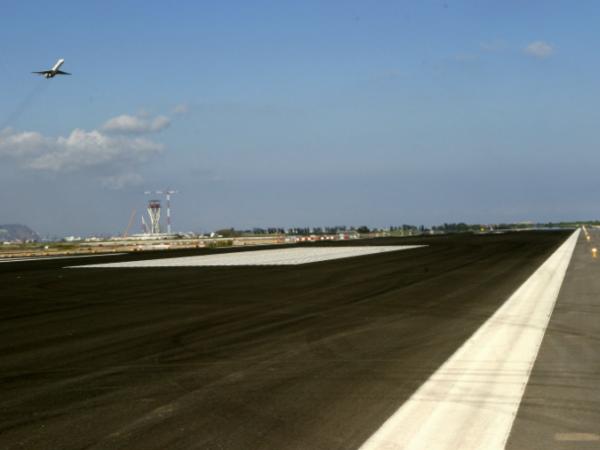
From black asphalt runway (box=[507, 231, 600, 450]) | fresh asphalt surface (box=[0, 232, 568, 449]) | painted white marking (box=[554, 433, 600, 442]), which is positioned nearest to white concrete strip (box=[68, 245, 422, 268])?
fresh asphalt surface (box=[0, 232, 568, 449])

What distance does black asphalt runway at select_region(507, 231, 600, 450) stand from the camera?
520 centimetres

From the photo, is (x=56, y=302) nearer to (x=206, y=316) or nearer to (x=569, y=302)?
(x=206, y=316)

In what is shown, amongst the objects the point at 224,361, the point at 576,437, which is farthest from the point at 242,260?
the point at 576,437

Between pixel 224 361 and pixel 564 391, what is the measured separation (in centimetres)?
405

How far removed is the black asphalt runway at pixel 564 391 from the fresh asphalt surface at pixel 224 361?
0.12m

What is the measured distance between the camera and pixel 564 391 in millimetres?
6691

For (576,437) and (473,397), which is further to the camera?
(473,397)

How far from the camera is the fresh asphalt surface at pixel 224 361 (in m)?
5.55

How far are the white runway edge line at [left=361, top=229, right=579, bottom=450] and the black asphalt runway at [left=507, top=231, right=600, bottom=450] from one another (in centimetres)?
12

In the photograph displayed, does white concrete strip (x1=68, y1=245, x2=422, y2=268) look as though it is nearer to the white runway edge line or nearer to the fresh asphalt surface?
the fresh asphalt surface

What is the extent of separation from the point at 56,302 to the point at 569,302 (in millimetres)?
12412

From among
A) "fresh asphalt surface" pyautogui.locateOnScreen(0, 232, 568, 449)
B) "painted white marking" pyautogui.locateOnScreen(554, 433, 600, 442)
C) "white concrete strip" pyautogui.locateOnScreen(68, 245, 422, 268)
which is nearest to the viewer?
"painted white marking" pyautogui.locateOnScreen(554, 433, 600, 442)

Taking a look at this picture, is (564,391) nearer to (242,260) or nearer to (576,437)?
(576,437)

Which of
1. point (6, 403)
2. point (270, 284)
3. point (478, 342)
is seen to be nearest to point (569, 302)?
point (478, 342)
